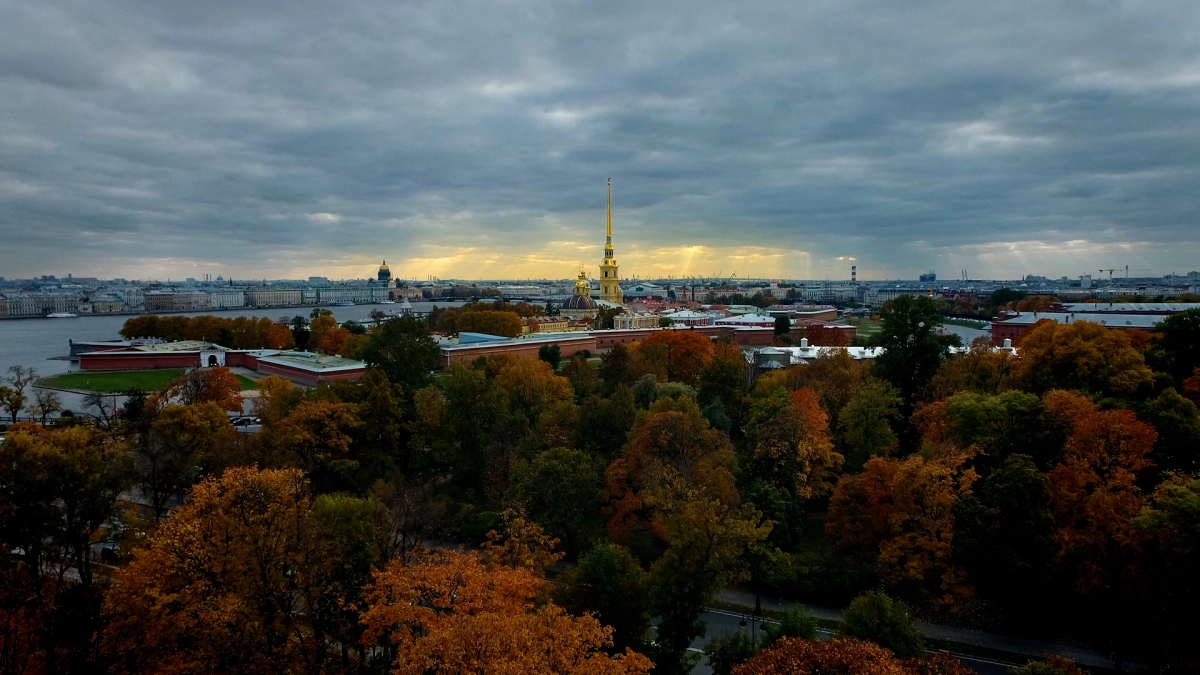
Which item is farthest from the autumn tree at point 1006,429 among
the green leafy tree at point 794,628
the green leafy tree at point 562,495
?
the green leafy tree at point 562,495

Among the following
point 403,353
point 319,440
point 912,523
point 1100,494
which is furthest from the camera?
point 403,353

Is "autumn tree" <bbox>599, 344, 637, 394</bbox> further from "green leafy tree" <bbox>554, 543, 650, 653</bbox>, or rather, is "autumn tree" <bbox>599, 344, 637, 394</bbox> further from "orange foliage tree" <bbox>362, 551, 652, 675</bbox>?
"orange foliage tree" <bbox>362, 551, 652, 675</bbox>

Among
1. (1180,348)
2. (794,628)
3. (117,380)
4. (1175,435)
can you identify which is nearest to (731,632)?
(794,628)

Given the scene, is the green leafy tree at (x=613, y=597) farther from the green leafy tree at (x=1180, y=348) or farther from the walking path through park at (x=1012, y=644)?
the green leafy tree at (x=1180, y=348)

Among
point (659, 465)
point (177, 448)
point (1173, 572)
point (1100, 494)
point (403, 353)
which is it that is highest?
point (403, 353)

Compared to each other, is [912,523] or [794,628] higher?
[912,523]

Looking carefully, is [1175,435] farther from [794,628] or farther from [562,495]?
[562,495]

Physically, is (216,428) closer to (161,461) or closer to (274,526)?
(161,461)
